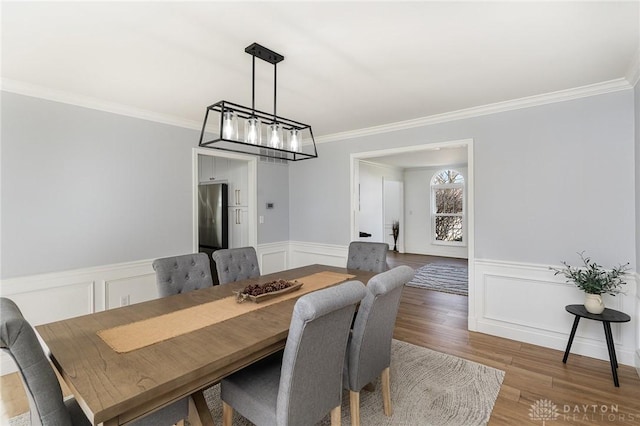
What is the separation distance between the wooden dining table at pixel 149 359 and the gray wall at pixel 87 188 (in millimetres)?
1495

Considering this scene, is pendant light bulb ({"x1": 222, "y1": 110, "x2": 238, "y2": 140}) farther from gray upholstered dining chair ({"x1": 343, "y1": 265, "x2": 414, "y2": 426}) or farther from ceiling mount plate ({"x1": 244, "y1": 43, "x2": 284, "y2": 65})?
gray upholstered dining chair ({"x1": 343, "y1": 265, "x2": 414, "y2": 426})

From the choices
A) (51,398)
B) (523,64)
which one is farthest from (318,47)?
(51,398)

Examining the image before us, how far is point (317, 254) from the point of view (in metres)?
4.75

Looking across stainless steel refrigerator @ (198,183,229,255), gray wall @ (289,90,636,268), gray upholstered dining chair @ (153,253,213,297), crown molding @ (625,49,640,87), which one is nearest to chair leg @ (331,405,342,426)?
gray upholstered dining chair @ (153,253,213,297)

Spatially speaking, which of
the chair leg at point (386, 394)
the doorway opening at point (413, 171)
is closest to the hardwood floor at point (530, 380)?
the doorway opening at point (413, 171)

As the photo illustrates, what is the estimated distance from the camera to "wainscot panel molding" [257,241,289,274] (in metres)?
4.64

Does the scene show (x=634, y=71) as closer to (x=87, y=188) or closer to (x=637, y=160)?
(x=637, y=160)

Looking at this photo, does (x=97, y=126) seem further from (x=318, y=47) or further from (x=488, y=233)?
(x=488, y=233)

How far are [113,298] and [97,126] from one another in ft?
5.67

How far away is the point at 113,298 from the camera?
3154 mm

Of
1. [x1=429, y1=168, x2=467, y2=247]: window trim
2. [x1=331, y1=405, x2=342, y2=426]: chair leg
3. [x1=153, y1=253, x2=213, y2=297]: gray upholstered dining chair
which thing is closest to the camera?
[x1=331, y1=405, x2=342, y2=426]: chair leg

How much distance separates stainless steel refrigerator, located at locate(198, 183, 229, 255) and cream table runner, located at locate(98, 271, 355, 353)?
285 cm

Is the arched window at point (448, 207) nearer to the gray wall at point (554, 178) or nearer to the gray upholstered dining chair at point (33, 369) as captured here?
the gray wall at point (554, 178)

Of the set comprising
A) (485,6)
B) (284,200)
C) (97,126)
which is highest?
(485,6)
